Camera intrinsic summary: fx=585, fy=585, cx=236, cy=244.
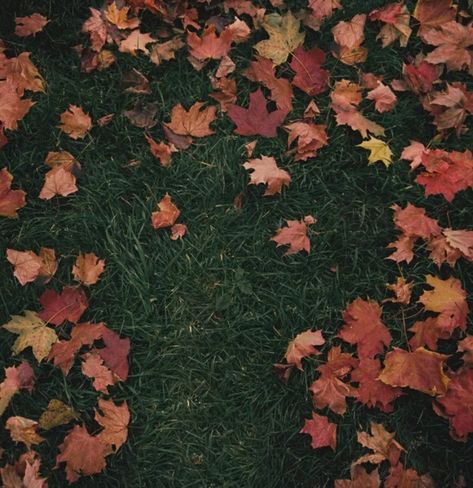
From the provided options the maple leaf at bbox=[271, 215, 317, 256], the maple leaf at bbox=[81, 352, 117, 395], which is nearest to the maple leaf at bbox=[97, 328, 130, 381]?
the maple leaf at bbox=[81, 352, 117, 395]

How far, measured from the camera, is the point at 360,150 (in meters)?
2.41

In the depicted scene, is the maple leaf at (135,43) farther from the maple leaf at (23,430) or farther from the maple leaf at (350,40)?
the maple leaf at (23,430)

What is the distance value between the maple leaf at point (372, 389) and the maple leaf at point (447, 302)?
0.94ft

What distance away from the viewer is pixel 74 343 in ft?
6.73

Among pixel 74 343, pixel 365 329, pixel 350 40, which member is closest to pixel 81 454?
pixel 74 343

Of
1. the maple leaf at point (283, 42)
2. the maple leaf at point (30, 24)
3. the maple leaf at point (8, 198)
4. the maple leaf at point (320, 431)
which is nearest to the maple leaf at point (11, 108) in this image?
the maple leaf at point (8, 198)

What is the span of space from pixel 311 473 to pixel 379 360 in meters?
0.44

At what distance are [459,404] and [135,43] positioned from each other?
1.94 metres

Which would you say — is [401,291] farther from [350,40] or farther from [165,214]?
[350,40]

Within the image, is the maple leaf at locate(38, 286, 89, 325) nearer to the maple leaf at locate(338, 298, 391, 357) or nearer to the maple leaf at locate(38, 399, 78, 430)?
the maple leaf at locate(38, 399, 78, 430)

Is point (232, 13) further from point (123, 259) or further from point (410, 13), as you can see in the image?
point (123, 259)

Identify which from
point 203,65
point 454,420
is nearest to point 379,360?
point 454,420

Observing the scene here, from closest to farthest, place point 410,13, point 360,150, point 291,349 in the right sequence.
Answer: point 291,349 → point 360,150 → point 410,13

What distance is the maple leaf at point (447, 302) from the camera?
2039 mm
